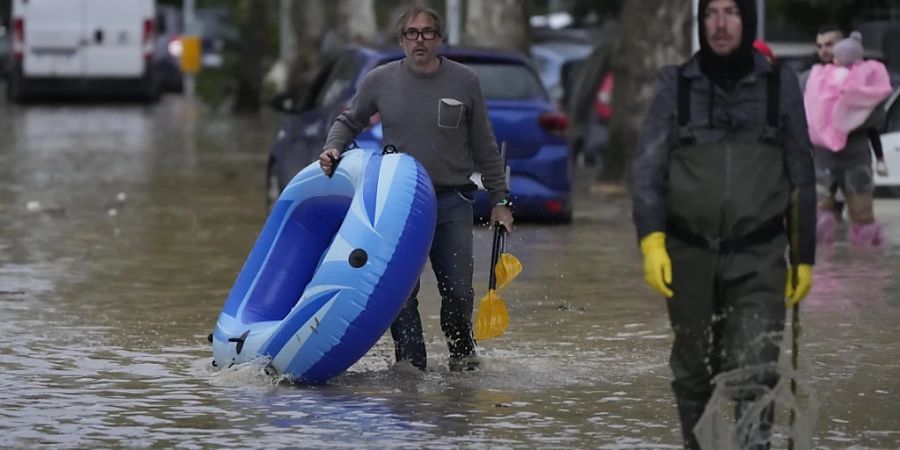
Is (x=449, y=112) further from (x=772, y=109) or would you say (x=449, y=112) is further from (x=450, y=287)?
(x=772, y=109)

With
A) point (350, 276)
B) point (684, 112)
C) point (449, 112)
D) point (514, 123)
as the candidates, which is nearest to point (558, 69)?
point (514, 123)

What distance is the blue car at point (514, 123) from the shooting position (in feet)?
55.5

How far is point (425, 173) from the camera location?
9211 mm

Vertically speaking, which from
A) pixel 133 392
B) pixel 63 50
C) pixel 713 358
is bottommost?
pixel 63 50

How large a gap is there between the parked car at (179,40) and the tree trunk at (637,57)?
74.2 ft

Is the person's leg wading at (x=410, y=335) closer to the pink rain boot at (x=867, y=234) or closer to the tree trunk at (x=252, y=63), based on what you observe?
the pink rain boot at (x=867, y=234)

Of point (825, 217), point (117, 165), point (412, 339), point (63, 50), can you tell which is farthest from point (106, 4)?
point (412, 339)

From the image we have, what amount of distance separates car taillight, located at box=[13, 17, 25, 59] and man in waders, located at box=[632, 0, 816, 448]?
34.3m

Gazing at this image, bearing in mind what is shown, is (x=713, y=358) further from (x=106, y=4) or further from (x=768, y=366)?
(x=106, y=4)

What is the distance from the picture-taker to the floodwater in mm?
8328

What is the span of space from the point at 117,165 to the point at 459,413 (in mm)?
16375

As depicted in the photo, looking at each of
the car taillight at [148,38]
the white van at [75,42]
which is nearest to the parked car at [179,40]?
the car taillight at [148,38]

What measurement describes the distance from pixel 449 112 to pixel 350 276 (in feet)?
3.30

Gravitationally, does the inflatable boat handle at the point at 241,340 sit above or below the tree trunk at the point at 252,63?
above
